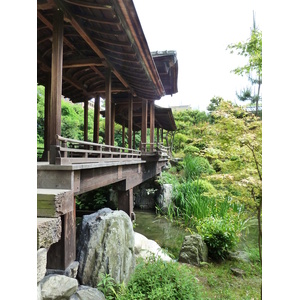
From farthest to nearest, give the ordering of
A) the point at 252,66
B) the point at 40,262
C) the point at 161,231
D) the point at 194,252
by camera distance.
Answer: the point at 161,231
the point at 194,252
the point at 252,66
the point at 40,262

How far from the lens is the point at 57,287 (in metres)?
1.49

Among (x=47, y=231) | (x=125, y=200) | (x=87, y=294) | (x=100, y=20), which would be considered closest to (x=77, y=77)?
(x=100, y=20)

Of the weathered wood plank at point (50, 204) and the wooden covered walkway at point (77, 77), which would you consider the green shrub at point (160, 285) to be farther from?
the weathered wood plank at point (50, 204)

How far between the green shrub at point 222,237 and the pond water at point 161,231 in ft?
2.24

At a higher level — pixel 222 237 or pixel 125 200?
pixel 125 200

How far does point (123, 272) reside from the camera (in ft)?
6.93

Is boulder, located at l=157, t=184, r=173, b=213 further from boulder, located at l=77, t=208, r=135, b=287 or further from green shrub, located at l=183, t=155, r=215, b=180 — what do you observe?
boulder, located at l=77, t=208, r=135, b=287

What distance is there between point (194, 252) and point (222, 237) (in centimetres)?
59

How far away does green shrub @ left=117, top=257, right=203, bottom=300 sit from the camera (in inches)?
75.0

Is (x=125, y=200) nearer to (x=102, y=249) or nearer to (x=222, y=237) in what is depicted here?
(x=222, y=237)

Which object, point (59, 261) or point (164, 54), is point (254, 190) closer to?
point (59, 261)

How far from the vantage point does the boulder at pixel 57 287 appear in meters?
1.42
